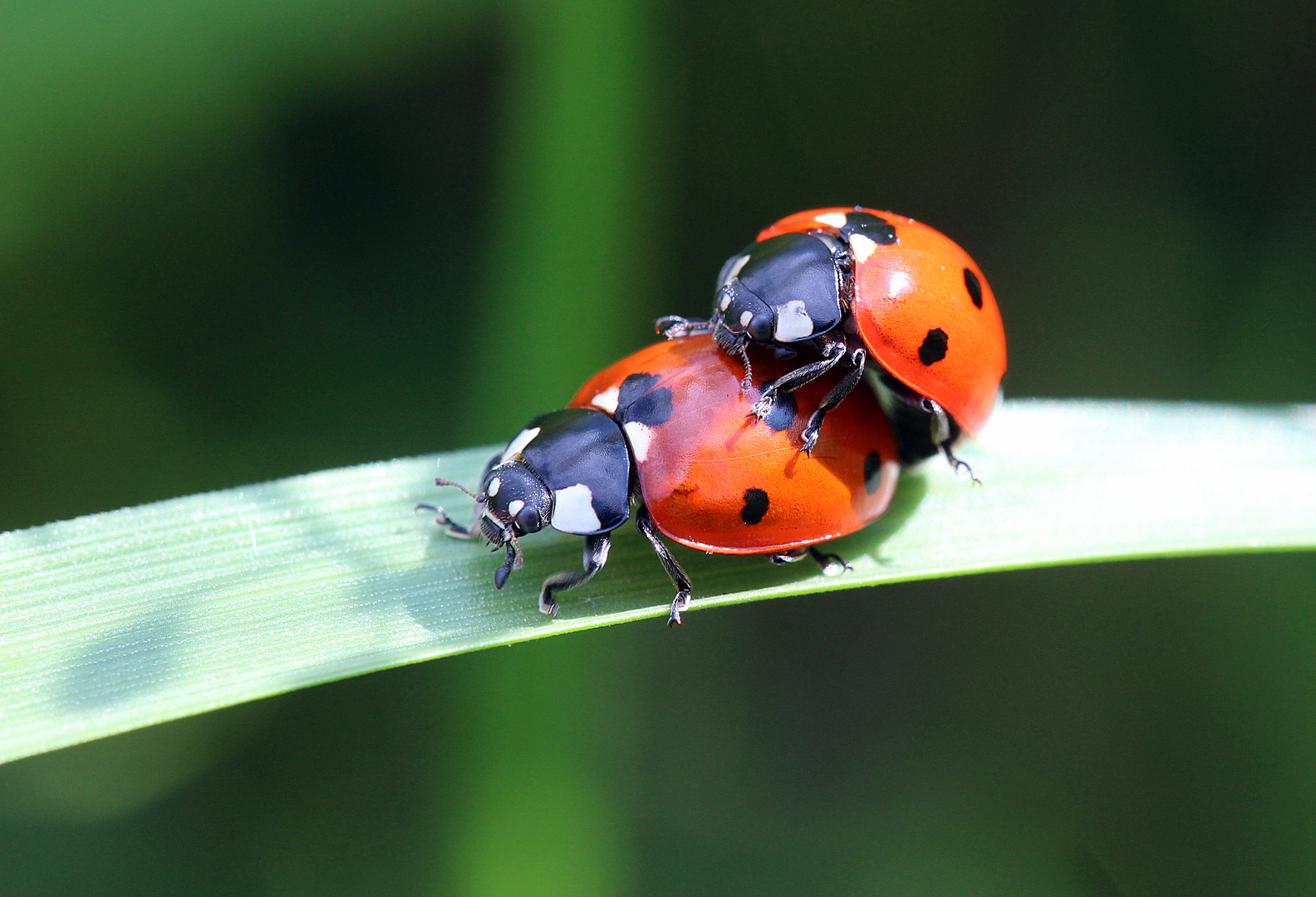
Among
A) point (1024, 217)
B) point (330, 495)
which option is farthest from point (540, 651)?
point (1024, 217)

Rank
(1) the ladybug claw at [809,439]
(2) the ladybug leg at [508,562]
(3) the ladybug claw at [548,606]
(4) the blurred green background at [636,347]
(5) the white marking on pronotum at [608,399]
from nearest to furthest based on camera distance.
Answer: (3) the ladybug claw at [548,606] → (2) the ladybug leg at [508,562] → (1) the ladybug claw at [809,439] → (5) the white marking on pronotum at [608,399] → (4) the blurred green background at [636,347]

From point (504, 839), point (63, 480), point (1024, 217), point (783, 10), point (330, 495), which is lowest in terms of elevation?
point (504, 839)

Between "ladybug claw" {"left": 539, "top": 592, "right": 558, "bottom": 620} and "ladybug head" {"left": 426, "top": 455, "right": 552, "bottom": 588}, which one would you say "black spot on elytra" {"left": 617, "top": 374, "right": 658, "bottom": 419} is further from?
"ladybug claw" {"left": 539, "top": 592, "right": 558, "bottom": 620}

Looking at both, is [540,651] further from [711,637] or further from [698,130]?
[698,130]

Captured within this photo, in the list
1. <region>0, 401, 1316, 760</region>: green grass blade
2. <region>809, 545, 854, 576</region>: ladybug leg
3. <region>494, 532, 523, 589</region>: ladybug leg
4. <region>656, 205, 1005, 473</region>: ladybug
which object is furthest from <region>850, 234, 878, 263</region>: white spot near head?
<region>494, 532, 523, 589</region>: ladybug leg

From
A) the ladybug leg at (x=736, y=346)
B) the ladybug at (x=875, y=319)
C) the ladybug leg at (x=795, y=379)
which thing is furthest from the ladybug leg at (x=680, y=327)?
the ladybug leg at (x=795, y=379)

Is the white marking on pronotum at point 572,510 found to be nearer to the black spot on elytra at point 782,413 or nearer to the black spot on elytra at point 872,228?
the black spot on elytra at point 782,413

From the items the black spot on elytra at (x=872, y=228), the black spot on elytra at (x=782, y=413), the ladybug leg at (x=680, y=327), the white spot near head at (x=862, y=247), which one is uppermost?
the black spot on elytra at (x=872, y=228)
